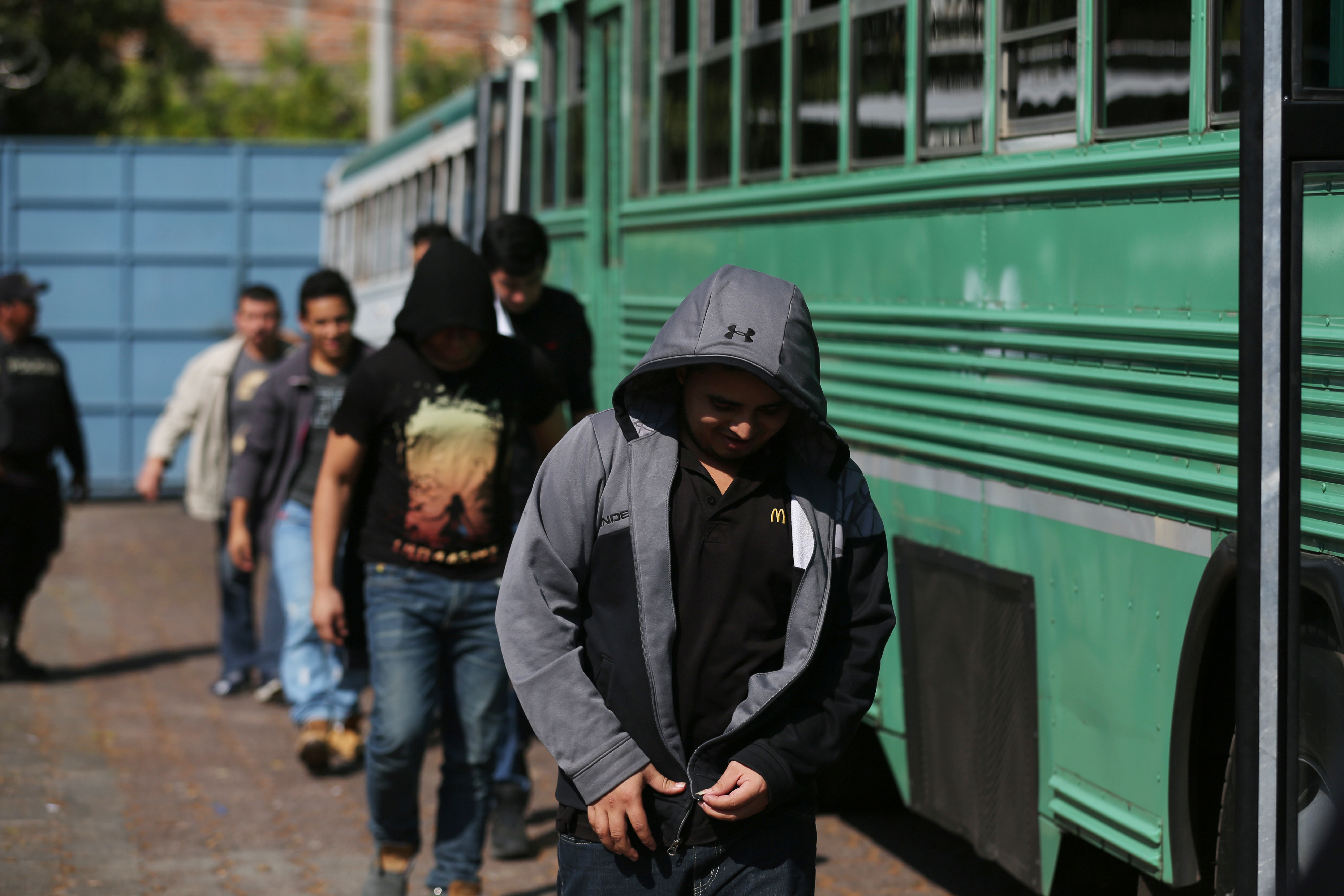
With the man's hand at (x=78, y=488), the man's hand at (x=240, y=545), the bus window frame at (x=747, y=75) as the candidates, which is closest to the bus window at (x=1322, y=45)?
the bus window frame at (x=747, y=75)

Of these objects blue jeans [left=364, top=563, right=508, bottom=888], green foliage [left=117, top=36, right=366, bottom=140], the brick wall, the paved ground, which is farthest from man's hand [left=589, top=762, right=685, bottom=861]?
the brick wall

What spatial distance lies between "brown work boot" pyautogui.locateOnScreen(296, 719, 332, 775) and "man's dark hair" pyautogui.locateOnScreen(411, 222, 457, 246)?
1.98 metres

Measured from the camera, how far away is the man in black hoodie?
4.75 meters

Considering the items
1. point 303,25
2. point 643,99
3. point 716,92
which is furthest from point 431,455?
point 303,25

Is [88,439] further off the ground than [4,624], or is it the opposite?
[88,439]

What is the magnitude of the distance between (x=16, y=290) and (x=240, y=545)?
2.88 m

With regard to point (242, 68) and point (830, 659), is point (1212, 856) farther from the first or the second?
point (242, 68)

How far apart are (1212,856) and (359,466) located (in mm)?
2441

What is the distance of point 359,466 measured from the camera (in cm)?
485

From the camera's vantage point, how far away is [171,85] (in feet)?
93.9

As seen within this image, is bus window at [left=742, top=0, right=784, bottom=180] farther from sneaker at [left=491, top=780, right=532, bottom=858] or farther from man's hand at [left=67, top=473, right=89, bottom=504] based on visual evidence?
man's hand at [left=67, top=473, right=89, bottom=504]

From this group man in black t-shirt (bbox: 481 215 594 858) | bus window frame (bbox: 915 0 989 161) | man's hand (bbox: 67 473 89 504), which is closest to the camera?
bus window frame (bbox: 915 0 989 161)

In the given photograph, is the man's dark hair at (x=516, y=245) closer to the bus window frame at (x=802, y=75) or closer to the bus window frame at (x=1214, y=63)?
the bus window frame at (x=802, y=75)

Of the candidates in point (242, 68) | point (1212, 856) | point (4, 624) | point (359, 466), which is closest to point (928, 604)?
point (1212, 856)
